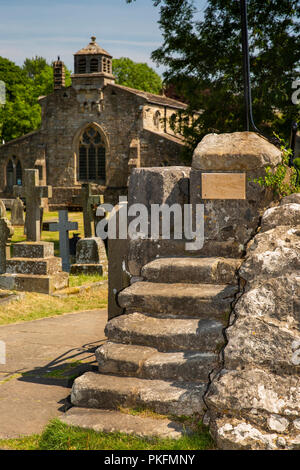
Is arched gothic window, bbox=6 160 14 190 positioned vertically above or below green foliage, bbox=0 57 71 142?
below

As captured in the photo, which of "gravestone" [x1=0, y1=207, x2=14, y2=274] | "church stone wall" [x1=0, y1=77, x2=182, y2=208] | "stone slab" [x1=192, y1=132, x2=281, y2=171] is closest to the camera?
"stone slab" [x1=192, y1=132, x2=281, y2=171]

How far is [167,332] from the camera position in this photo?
3914 mm

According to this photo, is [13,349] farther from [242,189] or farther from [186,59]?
[186,59]

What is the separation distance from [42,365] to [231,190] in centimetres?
259

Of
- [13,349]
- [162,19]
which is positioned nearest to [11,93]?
[162,19]

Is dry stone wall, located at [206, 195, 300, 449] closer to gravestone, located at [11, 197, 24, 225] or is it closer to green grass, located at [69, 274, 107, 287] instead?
green grass, located at [69, 274, 107, 287]

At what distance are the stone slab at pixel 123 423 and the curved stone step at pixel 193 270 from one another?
4.14 feet

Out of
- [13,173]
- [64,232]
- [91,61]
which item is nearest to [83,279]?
[64,232]

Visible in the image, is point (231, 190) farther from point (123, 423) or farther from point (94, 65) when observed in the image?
point (94, 65)

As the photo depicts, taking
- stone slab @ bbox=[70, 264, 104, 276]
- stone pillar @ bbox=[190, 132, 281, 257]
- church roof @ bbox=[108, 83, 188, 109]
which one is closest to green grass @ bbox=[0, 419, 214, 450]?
stone pillar @ bbox=[190, 132, 281, 257]

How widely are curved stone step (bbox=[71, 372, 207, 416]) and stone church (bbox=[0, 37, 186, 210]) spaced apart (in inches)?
1103

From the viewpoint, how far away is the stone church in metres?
31.9
